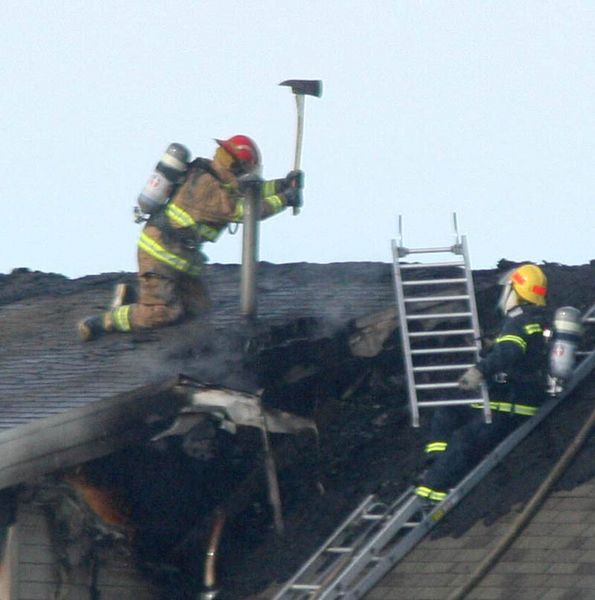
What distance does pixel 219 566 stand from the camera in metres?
11.0

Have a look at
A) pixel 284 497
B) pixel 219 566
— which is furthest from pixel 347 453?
pixel 219 566

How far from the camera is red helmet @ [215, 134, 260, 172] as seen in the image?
12.2 m

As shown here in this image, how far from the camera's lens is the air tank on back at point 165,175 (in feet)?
40.4

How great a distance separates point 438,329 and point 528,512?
2.24 m

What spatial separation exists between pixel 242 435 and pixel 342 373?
3.95 ft

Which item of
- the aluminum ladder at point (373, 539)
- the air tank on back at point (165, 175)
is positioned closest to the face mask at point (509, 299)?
the aluminum ladder at point (373, 539)

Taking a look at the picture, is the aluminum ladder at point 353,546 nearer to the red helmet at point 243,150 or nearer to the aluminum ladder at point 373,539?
the aluminum ladder at point 373,539

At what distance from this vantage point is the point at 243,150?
40.2 ft

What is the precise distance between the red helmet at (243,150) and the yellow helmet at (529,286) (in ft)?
8.45

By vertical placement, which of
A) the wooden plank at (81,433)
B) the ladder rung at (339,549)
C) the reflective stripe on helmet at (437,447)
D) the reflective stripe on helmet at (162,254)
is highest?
the reflective stripe on helmet at (162,254)

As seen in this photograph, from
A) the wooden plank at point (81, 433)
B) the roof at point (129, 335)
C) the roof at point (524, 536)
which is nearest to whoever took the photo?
the roof at point (524, 536)

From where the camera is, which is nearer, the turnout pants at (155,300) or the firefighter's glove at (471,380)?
the firefighter's glove at (471,380)

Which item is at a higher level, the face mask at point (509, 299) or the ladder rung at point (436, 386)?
the face mask at point (509, 299)

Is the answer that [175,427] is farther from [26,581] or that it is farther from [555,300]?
[555,300]
